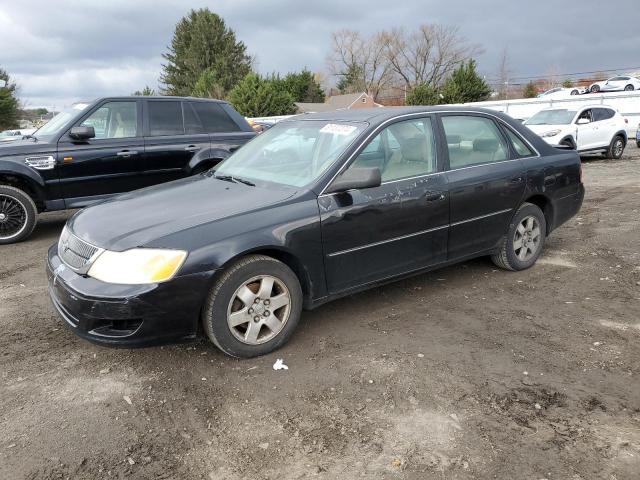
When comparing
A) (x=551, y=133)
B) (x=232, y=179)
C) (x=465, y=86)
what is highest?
(x=465, y=86)

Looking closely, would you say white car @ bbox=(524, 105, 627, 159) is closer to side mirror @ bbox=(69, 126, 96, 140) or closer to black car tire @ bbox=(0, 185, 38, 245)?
side mirror @ bbox=(69, 126, 96, 140)

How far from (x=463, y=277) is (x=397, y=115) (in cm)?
178

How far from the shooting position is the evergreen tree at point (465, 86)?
Answer: 132ft

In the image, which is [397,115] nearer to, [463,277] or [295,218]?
[295,218]

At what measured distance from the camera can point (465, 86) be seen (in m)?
40.2

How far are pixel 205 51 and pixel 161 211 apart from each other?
198ft

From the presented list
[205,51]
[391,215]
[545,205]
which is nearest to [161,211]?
[391,215]

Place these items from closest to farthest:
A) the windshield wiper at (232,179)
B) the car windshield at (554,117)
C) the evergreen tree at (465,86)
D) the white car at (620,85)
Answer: the windshield wiper at (232,179)
the car windshield at (554,117)
the white car at (620,85)
the evergreen tree at (465,86)

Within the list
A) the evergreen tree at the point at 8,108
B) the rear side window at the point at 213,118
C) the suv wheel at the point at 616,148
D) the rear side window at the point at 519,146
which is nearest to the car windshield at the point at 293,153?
the rear side window at the point at 519,146

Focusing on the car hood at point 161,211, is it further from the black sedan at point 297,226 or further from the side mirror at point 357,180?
the side mirror at point 357,180

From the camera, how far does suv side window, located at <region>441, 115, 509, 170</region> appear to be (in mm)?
4375

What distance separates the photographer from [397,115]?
4121mm

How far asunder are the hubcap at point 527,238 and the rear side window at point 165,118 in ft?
15.7

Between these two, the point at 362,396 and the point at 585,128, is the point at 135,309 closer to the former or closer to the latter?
the point at 362,396
